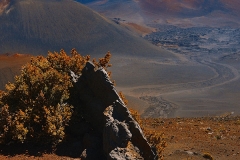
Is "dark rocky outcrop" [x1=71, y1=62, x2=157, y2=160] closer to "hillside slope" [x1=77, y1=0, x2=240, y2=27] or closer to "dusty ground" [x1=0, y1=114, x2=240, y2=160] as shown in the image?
"dusty ground" [x1=0, y1=114, x2=240, y2=160]

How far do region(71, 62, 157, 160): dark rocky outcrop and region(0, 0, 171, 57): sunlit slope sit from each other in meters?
51.1

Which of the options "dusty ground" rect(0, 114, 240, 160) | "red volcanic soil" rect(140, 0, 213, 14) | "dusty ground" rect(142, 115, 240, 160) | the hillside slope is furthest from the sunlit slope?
"red volcanic soil" rect(140, 0, 213, 14)

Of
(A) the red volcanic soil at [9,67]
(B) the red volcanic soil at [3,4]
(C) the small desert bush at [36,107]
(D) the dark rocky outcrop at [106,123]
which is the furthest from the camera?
(B) the red volcanic soil at [3,4]

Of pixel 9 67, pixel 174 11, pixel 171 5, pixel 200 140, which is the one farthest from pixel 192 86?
pixel 171 5

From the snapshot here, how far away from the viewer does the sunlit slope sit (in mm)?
63312

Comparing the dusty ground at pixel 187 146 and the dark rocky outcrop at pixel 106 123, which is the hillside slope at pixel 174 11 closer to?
the dusty ground at pixel 187 146

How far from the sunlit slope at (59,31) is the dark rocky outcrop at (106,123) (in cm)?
5108

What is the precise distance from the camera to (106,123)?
8.77 meters

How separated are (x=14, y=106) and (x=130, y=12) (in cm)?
12229

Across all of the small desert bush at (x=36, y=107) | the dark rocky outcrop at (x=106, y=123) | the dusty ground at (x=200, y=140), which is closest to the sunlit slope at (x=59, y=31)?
the dusty ground at (x=200, y=140)

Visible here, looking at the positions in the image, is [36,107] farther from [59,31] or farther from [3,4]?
[3,4]

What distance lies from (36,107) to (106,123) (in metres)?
2.43

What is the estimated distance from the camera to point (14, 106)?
10.4m

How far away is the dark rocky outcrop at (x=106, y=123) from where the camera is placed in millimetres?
8250
